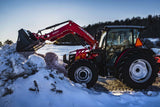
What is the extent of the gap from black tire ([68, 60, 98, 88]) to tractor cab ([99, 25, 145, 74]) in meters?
0.69

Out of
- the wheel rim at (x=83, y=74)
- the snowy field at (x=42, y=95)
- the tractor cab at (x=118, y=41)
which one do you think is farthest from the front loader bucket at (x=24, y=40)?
the tractor cab at (x=118, y=41)

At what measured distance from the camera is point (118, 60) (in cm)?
384

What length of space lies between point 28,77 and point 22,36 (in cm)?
368

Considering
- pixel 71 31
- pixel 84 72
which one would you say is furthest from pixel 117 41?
pixel 71 31

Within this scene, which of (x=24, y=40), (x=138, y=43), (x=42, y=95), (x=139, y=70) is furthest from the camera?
(x=24, y=40)

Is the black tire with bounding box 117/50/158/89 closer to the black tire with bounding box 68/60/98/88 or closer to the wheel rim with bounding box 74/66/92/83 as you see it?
the black tire with bounding box 68/60/98/88

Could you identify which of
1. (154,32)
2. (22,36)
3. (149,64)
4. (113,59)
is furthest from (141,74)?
(154,32)

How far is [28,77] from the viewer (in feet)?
9.75

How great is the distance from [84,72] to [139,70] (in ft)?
5.60

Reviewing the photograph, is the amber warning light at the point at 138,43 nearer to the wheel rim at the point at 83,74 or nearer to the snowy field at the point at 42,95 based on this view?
the snowy field at the point at 42,95

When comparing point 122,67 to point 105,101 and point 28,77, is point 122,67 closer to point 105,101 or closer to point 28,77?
point 105,101

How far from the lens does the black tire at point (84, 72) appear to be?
3873 millimetres

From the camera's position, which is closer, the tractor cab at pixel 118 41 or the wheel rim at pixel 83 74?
the wheel rim at pixel 83 74

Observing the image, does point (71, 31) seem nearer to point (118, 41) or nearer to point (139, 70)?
point (118, 41)
